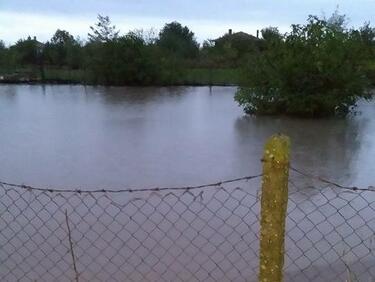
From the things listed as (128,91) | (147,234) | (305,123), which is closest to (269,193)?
(147,234)

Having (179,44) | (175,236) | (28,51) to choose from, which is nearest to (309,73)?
(175,236)

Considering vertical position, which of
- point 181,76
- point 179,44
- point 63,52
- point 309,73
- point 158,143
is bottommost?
point 158,143

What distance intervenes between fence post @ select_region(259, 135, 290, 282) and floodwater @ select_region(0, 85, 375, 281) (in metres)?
1.58

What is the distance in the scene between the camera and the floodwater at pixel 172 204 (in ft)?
11.7

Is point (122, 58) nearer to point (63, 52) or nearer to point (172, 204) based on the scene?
point (63, 52)

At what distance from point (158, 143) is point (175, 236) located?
170 inches

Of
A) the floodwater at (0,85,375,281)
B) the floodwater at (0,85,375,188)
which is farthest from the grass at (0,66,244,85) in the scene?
the floodwater at (0,85,375,281)

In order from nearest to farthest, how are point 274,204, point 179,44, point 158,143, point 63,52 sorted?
point 274,204
point 158,143
point 63,52
point 179,44

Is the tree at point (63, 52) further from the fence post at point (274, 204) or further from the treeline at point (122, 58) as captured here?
the fence post at point (274, 204)

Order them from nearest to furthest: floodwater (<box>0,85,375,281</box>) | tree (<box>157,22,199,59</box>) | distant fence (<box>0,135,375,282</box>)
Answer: distant fence (<box>0,135,375,282</box>) → floodwater (<box>0,85,375,281</box>) → tree (<box>157,22,199,59</box>)

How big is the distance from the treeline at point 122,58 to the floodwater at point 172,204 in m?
7.14

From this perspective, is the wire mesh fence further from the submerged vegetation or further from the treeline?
the treeline

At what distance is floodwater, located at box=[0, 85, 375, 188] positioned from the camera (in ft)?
20.2

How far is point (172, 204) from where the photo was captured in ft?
15.9
